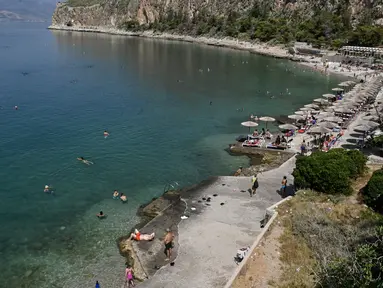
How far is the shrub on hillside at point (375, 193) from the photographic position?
21984 millimetres

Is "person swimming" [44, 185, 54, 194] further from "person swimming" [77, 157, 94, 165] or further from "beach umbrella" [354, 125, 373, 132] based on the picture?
"beach umbrella" [354, 125, 373, 132]

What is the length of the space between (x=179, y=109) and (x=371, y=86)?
2988cm

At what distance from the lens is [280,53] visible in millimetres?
116875

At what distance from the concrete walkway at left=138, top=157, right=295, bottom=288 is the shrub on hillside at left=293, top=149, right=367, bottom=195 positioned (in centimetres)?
279

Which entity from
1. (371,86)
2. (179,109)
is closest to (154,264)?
(179,109)

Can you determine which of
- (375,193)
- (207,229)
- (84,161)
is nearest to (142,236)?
(207,229)

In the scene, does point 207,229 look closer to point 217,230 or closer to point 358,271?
point 217,230

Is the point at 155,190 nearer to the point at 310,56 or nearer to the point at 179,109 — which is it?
the point at 179,109

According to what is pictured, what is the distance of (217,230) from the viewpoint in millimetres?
23219

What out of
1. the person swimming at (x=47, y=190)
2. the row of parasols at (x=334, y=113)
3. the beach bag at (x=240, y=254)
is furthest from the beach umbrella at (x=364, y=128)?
the person swimming at (x=47, y=190)

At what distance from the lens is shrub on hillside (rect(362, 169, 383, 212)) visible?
21984mm

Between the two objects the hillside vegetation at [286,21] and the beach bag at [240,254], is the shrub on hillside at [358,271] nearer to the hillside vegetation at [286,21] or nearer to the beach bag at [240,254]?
the beach bag at [240,254]

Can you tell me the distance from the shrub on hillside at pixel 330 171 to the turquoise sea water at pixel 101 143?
9333mm

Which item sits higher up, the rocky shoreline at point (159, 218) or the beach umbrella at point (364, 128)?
the beach umbrella at point (364, 128)
